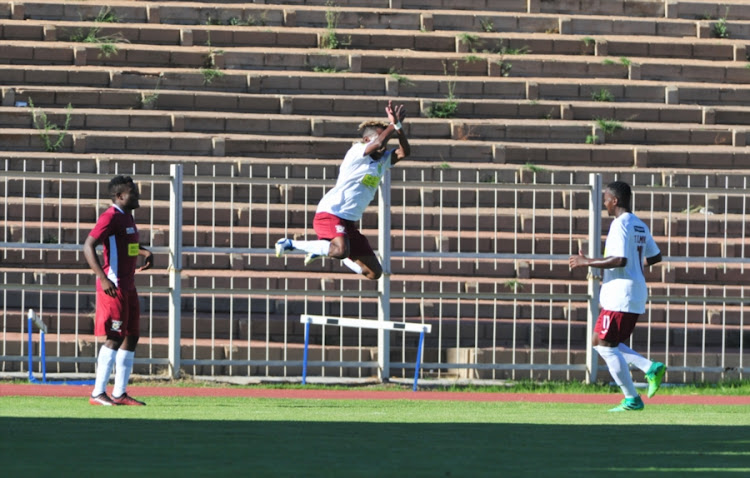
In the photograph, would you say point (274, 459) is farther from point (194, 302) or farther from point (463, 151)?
point (463, 151)

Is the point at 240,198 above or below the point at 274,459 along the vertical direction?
above

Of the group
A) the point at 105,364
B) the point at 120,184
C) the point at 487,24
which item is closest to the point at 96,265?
the point at 120,184

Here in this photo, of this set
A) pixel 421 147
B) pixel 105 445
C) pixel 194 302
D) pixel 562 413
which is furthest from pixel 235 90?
pixel 105 445

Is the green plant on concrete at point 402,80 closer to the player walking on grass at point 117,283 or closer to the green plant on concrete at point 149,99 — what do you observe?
the green plant on concrete at point 149,99

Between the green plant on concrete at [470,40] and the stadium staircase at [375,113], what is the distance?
0.03m

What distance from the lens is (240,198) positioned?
60.0ft

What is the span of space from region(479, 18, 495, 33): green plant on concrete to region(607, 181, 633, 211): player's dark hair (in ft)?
44.1

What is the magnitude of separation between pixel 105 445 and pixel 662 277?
37.7ft

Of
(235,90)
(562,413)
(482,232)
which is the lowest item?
(562,413)

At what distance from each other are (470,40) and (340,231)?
11.9 meters

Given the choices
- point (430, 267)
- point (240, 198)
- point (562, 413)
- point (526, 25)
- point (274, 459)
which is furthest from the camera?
point (526, 25)

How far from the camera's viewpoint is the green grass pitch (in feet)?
20.1

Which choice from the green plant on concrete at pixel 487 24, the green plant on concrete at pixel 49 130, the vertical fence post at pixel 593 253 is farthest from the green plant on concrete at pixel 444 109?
the vertical fence post at pixel 593 253

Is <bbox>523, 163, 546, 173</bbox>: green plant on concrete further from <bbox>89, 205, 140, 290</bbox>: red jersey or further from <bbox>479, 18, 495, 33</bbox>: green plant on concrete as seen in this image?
<bbox>89, 205, 140, 290</bbox>: red jersey
